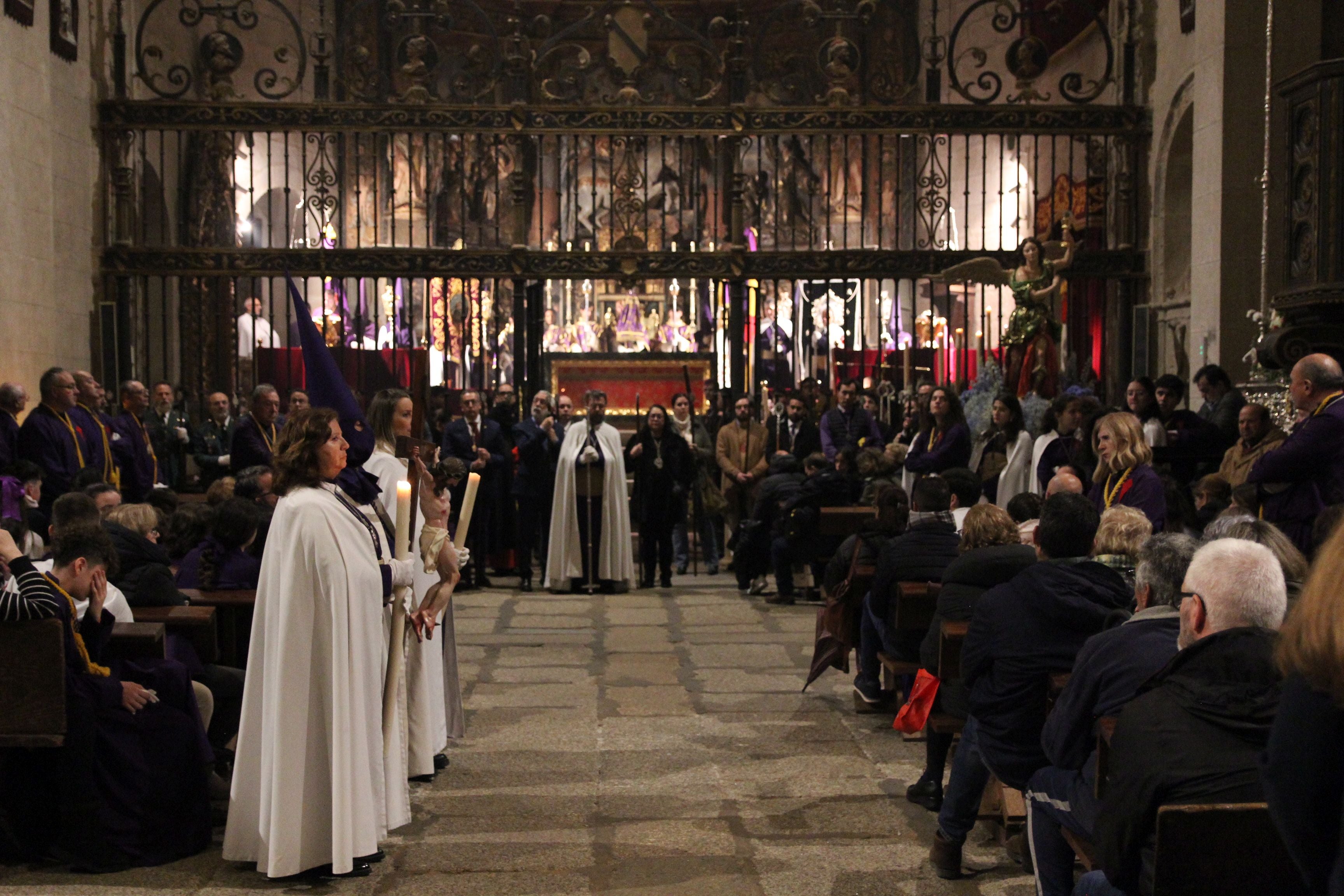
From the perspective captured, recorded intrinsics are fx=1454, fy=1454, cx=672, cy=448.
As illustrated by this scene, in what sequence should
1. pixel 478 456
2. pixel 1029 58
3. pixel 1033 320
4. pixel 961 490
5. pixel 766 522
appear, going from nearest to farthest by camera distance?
pixel 961 490
pixel 766 522
pixel 478 456
pixel 1033 320
pixel 1029 58

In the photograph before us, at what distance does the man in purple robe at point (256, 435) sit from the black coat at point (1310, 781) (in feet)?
28.1

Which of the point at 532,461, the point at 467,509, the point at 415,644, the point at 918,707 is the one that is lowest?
the point at 918,707

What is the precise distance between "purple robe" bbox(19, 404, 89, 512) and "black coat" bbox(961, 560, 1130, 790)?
6.74m

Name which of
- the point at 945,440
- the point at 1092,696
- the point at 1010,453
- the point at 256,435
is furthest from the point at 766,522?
the point at 1092,696

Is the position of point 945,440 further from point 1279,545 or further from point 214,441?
point 1279,545

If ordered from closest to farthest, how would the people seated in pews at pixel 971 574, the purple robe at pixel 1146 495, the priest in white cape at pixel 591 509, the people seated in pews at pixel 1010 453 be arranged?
the people seated in pews at pixel 971 574, the purple robe at pixel 1146 495, the people seated in pews at pixel 1010 453, the priest in white cape at pixel 591 509

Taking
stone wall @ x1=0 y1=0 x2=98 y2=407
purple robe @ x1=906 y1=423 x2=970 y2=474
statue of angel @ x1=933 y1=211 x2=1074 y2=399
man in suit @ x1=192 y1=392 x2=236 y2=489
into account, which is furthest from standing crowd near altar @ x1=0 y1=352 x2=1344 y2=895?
statue of angel @ x1=933 y1=211 x2=1074 y2=399

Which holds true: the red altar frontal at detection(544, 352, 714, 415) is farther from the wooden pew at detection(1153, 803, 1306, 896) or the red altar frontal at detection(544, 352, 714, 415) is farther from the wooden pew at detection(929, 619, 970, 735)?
the wooden pew at detection(1153, 803, 1306, 896)

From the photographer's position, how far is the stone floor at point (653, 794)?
4840 millimetres

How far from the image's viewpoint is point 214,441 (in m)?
11.4

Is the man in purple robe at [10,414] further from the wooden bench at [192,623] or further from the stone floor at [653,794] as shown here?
the wooden bench at [192,623]

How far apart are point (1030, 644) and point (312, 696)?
228cm

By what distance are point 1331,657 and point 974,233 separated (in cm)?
2114

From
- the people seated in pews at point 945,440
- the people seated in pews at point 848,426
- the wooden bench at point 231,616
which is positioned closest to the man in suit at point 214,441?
the people seated in pews at point 848,426
